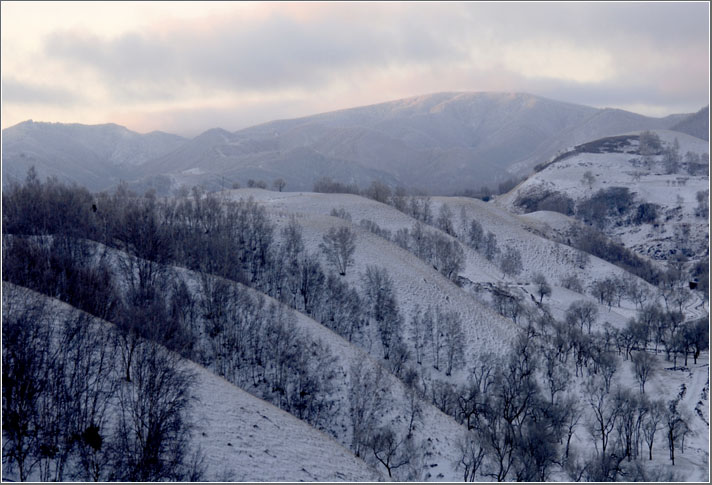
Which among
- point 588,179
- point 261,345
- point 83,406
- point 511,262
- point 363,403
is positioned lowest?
point 511,262

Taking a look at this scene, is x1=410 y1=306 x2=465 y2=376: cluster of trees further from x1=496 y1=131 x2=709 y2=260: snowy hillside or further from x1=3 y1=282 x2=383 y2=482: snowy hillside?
x1=496 y1=131 x2=709 y2=260: snowy hillside

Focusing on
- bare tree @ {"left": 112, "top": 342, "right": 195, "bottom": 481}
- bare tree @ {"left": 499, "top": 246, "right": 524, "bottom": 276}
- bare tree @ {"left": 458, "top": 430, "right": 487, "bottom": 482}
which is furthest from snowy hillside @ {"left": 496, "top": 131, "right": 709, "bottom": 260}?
bare tree @ {"left": 112, "top": 342, "right": 195, "bottom": 481}

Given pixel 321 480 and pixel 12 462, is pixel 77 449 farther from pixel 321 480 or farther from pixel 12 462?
pixel 321 480

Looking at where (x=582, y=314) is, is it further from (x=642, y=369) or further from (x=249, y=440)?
(x=249, y=440)

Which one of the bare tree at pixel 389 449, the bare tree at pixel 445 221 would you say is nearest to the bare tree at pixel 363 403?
the bare tree at pixel 389 449

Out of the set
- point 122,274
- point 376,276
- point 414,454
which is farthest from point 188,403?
point 376,276

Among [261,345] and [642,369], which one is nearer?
[261,345]

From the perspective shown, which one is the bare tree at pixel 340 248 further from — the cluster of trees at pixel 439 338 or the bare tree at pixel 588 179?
the bare tree at pixel 588 179

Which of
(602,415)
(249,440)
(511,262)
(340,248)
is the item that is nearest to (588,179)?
(511,262)
